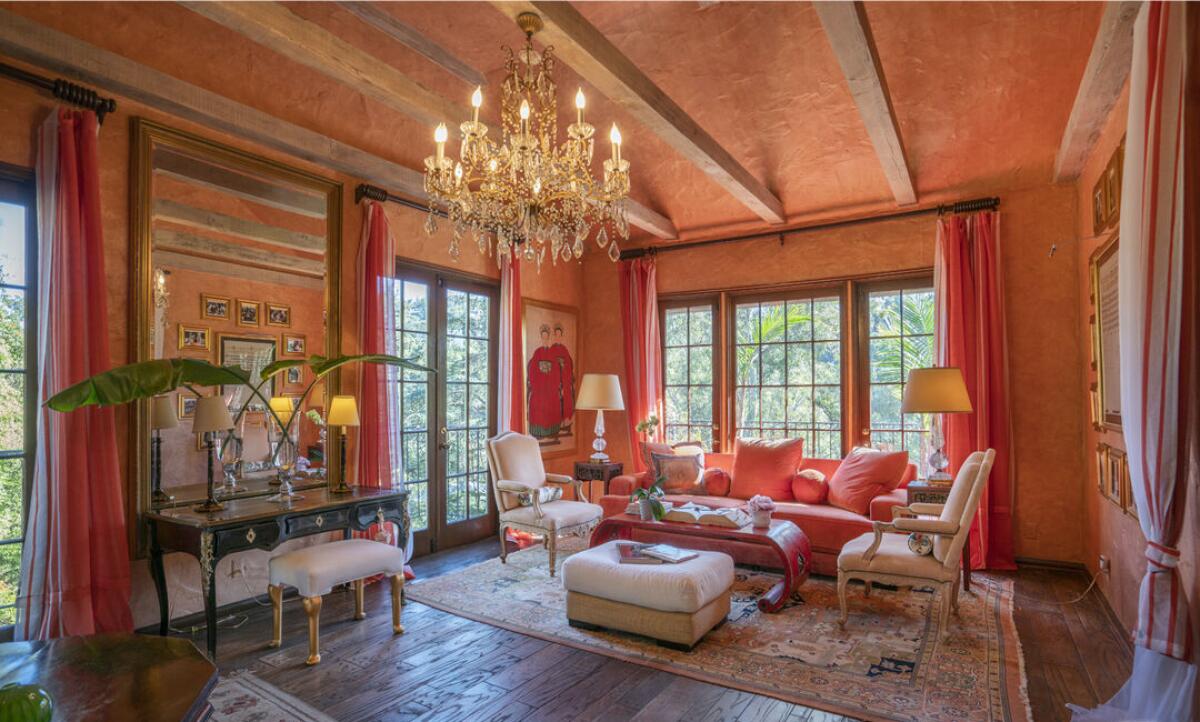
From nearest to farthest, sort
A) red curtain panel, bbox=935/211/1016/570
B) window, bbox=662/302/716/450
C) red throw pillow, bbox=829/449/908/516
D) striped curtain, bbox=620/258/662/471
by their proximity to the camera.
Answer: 1. red throw pillow, bbox=829/449/908/516
2. red curtain panel, bbox=935/211/1016/570
3. window, bbox=662/302/716/450
4. striped curtain, bbox=620/258/662/471

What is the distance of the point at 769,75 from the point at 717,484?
11.1 feet

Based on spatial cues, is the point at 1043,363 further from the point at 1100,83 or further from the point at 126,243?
the point at 126,243

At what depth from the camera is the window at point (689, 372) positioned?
672cm

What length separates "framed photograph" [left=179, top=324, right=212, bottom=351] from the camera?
3.76 metres

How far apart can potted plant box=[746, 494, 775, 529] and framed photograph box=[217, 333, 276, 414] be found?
3183 millimetres

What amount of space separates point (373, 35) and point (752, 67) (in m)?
2.71

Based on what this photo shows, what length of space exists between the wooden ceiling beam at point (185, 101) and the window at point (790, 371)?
3.48 m

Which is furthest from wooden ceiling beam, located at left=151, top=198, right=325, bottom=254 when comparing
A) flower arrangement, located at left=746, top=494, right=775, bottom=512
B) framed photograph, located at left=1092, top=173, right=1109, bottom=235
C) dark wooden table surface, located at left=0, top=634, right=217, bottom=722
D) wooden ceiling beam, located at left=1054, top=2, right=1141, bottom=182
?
framed photograph, located at left=1092, top=173, right=1109, bottom=235

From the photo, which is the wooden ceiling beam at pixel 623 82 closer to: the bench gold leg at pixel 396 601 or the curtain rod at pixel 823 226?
the curtain rod at pixel 823 226

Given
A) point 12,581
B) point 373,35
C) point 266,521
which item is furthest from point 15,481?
point 373,35

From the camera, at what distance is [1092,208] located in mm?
4391

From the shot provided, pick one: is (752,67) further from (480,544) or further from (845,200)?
(480,544)

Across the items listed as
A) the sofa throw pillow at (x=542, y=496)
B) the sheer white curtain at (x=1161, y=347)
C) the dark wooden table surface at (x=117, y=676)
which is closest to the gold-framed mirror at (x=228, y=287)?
the sofa throw pillow at (x=542, y=496)

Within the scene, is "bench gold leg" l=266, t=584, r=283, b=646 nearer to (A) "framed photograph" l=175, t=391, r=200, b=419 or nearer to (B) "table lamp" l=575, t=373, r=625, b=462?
(A) "framed photograph" l=175, t=391, r=200, b=419
